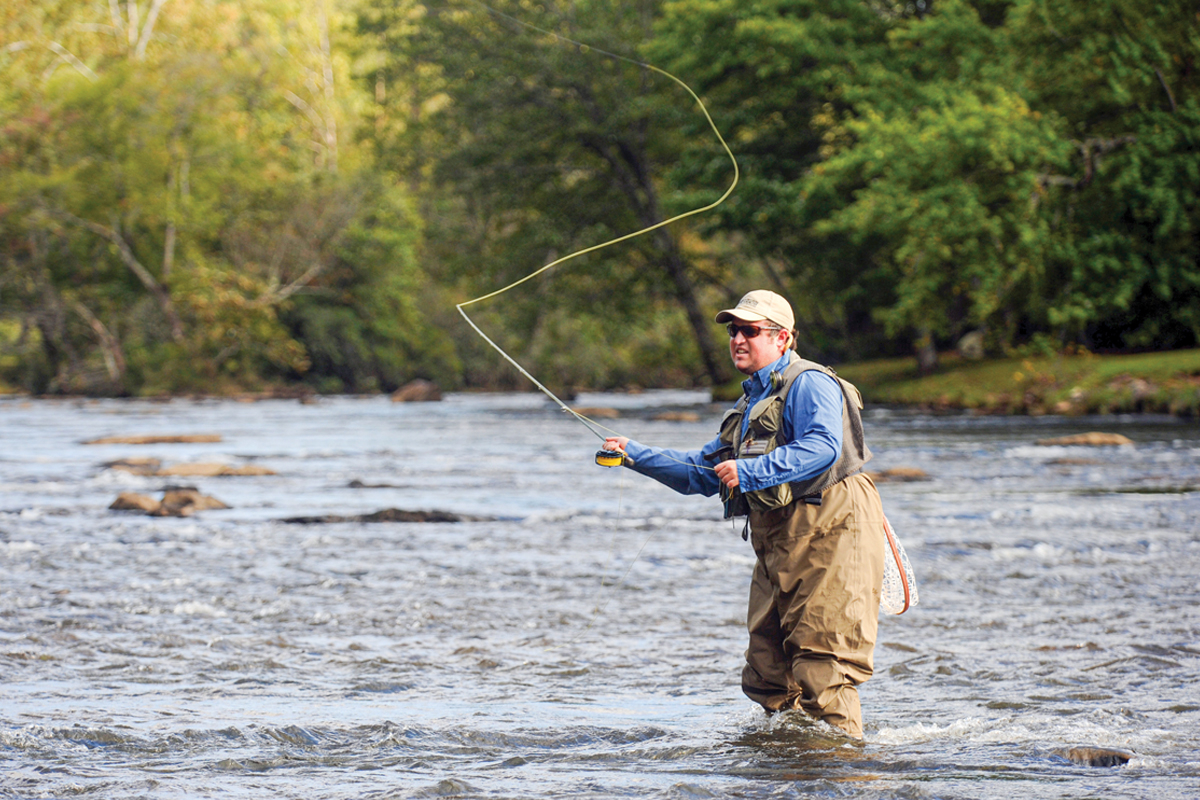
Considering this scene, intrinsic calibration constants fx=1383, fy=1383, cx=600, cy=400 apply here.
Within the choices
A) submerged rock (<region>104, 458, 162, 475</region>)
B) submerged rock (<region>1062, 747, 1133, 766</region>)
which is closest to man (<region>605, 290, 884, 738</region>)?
submerged rock (<region>1062, 747, 1133, 766</region>)

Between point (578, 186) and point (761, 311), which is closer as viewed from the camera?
point (761, 311)

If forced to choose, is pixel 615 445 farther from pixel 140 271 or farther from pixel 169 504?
pixel 140 271

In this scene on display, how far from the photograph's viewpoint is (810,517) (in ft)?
15.4

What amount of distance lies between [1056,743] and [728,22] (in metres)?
29.0

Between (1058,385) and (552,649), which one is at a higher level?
(1058,385)

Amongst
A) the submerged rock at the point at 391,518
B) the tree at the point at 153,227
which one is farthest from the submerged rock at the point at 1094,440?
the tree at the point at 153,227

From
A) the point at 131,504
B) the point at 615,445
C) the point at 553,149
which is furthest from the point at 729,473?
the point at 553,149

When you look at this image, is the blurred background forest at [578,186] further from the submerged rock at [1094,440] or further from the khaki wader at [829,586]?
the khaki wader at [829,586]

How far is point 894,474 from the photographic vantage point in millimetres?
14680

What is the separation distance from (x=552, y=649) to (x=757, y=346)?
105 inches

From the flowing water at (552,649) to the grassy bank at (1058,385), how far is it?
9954 millimetres

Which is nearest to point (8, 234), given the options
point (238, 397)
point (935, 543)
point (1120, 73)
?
point (238, 397)

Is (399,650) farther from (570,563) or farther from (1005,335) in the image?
(1005,335)

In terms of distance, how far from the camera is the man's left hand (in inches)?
175
